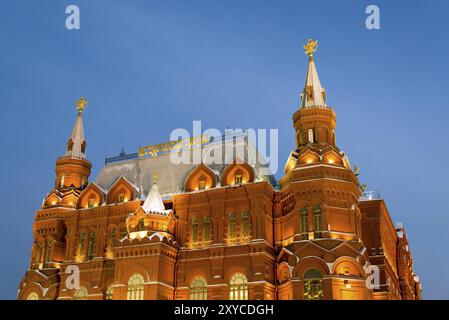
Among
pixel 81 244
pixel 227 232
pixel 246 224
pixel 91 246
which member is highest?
pixel 246 224

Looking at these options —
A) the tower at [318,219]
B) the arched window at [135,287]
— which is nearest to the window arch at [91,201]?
the arched window at [135,287]

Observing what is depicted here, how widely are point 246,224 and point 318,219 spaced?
18.5 ft

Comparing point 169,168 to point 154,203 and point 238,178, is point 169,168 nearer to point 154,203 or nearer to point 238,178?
point 154,203

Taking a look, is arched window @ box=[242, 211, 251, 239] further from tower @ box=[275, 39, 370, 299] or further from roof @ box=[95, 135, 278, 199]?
roof @ box=[95, 135, 278, 199]

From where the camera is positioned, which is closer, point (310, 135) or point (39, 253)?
point (310, 135)

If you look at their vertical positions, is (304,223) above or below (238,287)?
above

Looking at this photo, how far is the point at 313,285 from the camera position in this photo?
4091cm

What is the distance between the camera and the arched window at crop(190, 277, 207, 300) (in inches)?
1750

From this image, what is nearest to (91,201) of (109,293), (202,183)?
(109,293)

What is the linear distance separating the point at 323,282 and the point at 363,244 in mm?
7041

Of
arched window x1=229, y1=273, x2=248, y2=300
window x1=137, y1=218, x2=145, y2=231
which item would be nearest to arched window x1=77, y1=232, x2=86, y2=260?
window x1=137, y1=218, x2=145, y2=231

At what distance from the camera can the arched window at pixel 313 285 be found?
40.5m

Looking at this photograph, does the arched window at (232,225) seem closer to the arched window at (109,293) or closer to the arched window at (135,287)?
the arched window at (135,287)
